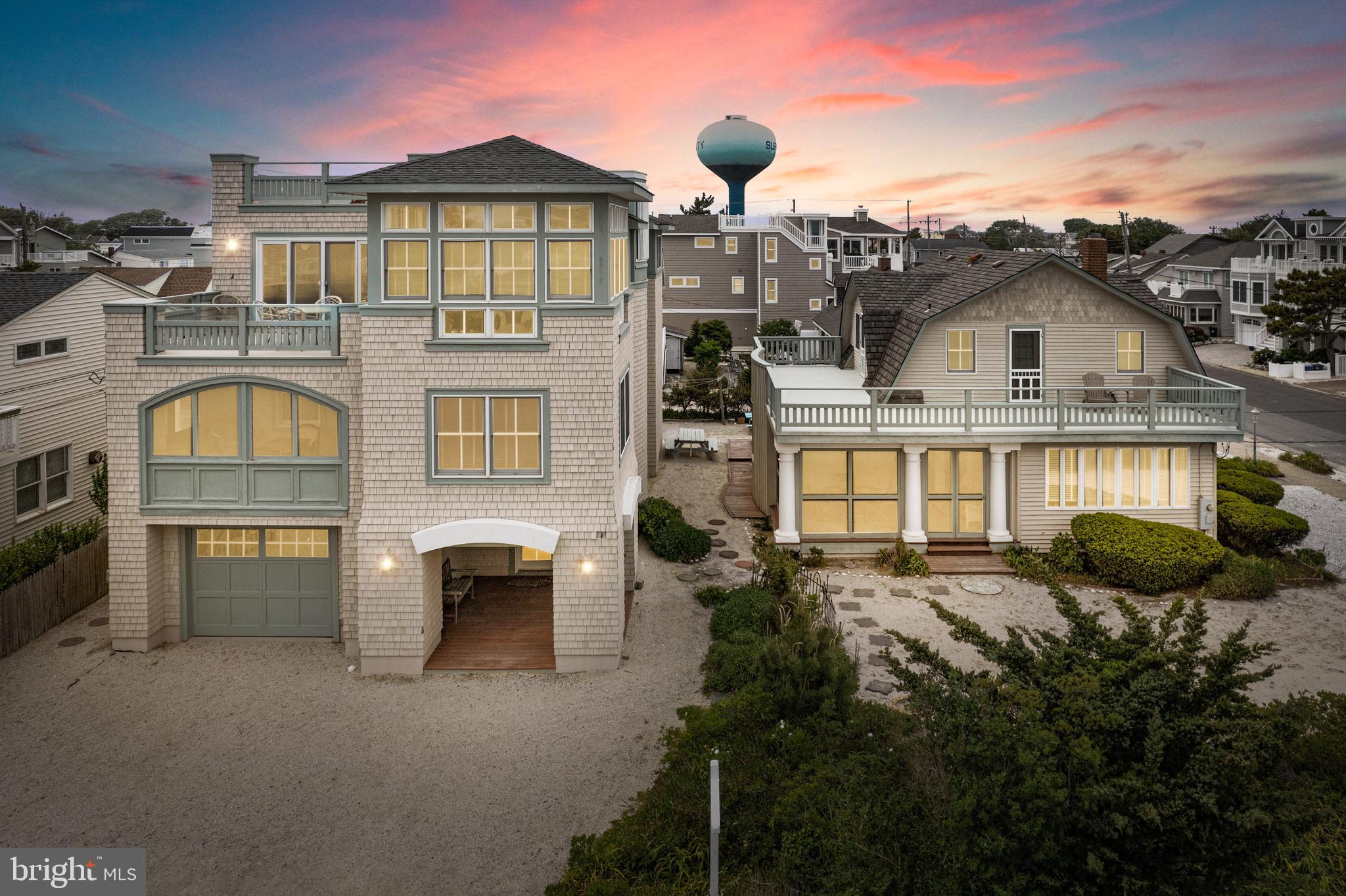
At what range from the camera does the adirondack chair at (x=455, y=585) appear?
19.1 m

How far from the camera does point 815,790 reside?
35.8 ft

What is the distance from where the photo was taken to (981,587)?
2133 cm

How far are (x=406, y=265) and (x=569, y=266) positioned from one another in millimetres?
2771

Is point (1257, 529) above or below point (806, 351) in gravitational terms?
below

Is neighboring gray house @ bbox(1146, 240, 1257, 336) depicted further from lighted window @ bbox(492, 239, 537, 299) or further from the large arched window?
the large arched window

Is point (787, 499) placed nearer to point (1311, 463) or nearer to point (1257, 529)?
point (1257, 529)

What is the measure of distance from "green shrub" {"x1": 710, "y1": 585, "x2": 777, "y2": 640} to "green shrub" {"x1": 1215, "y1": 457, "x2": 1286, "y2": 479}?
18.1 meters

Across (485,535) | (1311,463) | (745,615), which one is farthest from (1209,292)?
(485,535)

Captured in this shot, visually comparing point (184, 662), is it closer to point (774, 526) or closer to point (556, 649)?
point (556, 649)

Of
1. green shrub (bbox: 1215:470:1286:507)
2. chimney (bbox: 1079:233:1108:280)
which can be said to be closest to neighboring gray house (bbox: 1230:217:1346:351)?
green shrub (bbox: 1215:470:1286:507)

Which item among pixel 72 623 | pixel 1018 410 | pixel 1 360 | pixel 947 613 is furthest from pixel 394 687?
pixel 1018 410

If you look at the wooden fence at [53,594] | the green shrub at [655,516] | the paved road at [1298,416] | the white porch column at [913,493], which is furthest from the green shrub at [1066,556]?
the wooden fence at [53,594]

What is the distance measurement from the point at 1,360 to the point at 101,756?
12542mm

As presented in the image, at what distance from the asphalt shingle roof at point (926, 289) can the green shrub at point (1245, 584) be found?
7.12 m
